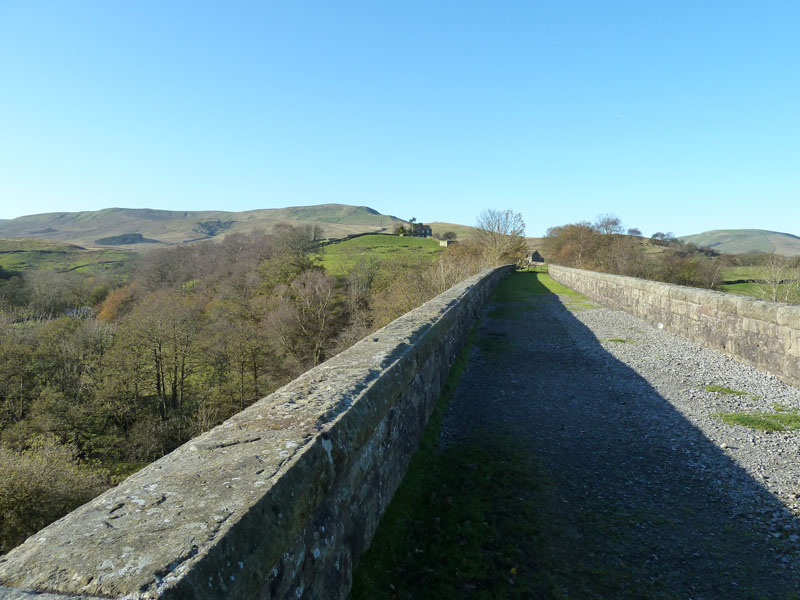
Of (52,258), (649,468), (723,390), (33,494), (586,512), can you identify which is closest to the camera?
(586,512)

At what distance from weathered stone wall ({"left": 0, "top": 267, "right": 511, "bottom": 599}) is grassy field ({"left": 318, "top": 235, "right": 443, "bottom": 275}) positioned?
3761 cm

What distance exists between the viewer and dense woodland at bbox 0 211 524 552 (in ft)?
45.0

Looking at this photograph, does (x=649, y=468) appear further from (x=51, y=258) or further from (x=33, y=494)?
(x=51, y=258)

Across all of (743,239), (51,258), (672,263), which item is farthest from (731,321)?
(743,239)

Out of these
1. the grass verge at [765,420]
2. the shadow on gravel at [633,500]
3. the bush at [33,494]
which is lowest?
the bush at [33,494]

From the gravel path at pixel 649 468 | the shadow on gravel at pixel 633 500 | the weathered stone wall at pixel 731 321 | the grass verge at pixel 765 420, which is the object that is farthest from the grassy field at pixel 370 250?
the grass verge at pixel 765 420

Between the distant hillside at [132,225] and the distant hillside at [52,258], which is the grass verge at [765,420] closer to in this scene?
the distant hillside at [52,258]

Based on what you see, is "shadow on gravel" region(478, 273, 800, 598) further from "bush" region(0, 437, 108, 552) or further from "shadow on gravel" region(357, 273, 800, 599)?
"bush" region(0, 437, 108, 552)

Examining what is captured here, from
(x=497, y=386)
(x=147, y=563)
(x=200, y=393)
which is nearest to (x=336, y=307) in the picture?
(x=200, y=393)

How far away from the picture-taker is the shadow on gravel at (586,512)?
8.29 ft

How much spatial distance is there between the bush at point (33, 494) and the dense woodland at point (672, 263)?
94.3 feet

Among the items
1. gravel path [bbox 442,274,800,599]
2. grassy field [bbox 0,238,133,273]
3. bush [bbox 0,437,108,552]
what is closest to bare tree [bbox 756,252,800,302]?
gravel path [bbox 442,274,800,599]

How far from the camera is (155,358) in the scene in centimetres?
2330

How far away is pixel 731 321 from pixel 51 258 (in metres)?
102
